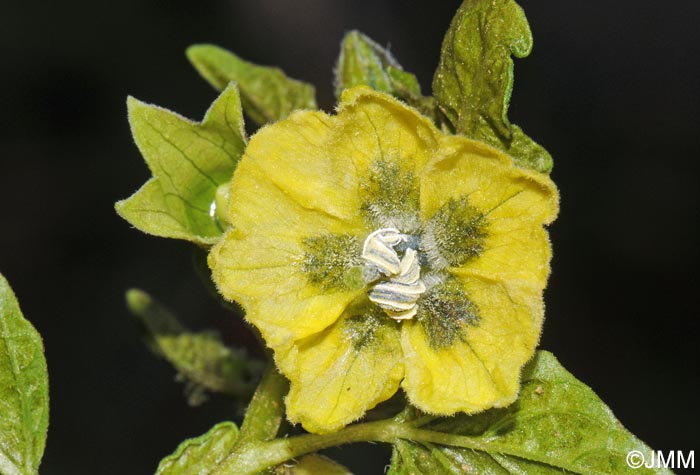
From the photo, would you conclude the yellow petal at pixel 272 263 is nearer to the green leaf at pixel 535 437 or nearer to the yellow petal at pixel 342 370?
the yellow petal at pixel 342 370

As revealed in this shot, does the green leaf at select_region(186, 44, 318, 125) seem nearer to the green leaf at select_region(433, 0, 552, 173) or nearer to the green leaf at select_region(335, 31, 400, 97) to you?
the green leaf at select_region(335, 31, 400, 97)

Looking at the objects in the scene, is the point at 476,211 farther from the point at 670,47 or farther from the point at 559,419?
the point at 670,47

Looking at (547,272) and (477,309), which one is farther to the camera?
(477,309)

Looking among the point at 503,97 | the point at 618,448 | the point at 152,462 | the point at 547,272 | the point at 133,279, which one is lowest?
the point at 152,462

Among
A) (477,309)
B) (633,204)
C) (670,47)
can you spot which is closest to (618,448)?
(477,309)

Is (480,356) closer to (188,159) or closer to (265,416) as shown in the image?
(265,416)

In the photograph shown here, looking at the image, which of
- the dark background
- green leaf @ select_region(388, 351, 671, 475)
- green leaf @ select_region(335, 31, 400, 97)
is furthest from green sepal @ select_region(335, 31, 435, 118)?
the dark background

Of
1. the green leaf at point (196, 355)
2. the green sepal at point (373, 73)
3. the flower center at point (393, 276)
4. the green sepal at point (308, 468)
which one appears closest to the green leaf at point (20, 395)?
the green sepal at point (308, 468)
